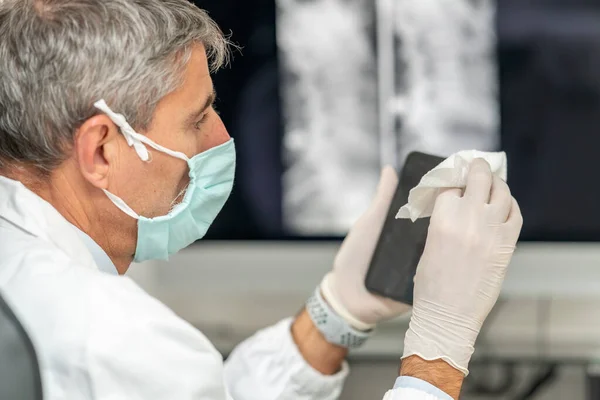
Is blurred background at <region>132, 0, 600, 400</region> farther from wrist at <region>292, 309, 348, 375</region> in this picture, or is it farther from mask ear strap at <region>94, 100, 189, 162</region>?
mask ear strap at <region>94, 100, 189, 162</region>

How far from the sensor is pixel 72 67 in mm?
1173

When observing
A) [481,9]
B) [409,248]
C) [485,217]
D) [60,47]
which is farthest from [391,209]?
[481,9]

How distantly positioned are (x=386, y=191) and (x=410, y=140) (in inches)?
24.5

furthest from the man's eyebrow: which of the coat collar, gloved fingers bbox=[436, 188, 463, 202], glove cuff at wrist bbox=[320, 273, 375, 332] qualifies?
glove cuff at wrist bbox=[320, 273, 375, 332]

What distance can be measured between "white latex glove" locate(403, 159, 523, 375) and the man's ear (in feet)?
1.47

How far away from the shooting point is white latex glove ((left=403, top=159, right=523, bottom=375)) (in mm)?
1237

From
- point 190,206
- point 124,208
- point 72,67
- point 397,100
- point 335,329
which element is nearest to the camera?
point 72,67

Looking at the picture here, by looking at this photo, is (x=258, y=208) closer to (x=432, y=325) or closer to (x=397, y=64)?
(x=397, y=64)

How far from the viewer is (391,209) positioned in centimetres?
158

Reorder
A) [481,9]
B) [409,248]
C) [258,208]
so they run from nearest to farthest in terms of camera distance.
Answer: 1. [409,248]
2. [481,9]
3. [258,208]

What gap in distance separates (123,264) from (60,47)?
0.37m

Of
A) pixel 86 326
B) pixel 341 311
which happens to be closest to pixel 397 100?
pixel 341 311

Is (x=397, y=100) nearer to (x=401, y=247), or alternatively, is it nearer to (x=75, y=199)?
(x=401, y=247)

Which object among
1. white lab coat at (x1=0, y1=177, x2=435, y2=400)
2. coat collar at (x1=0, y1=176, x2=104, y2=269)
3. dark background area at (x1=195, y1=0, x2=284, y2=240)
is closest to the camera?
white lab coat at (x1=0, y1=177, x2=435, y2=400)
